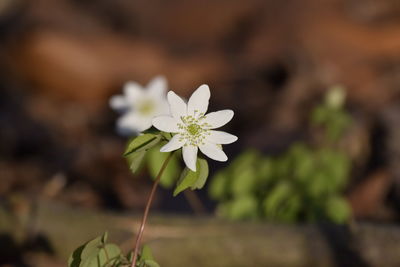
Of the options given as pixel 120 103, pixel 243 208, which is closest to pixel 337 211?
pixel 243 208

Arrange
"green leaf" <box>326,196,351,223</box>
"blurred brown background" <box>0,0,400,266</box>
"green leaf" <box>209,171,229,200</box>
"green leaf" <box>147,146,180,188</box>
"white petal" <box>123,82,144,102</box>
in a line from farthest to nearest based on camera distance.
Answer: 1. "blurred brown background" <box>0,0,400,266</box>
2. "green leaf" <box>209,171,229,200</box>
3. "white petal" <box>123,82,144,102</box>
4. "green leaf" <box>326,196,351,223</box>
5. "green leaf" <box>147,146,180,188</box>

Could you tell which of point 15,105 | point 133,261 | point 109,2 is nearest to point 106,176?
point 15,105

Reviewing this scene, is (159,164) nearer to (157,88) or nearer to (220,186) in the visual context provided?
(157,88)

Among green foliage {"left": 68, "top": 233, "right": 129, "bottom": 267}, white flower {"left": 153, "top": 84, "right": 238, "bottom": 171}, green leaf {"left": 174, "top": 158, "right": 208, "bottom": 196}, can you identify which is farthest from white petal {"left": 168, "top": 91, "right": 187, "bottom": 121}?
green foliage {"left": 68, "top": 233, "right": 129, "bottom": 267}

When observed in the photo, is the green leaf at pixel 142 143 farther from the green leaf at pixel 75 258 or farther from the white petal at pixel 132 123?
the white petal at pixel 132 123

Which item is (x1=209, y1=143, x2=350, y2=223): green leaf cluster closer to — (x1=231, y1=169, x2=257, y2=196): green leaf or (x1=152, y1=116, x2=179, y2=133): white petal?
(x1=231, y1=169, x2=257, y2=196): green leaf

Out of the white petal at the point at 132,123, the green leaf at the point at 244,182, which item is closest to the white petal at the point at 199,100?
the white petal at the point at 132,123
